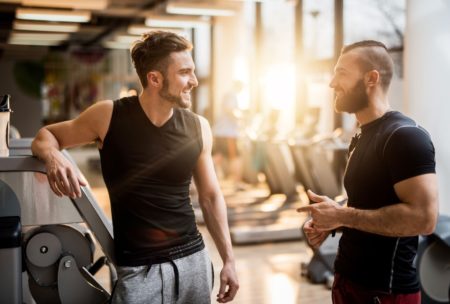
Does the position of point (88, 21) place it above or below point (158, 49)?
above

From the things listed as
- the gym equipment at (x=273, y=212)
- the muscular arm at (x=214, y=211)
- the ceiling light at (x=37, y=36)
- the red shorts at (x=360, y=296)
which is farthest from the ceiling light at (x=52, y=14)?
the red shorts at (x=360, y=296)

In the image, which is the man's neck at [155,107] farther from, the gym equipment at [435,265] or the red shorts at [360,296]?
the gym equipment at [435,265]

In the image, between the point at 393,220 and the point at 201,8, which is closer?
the point at 393,220

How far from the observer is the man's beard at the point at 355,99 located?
168 centimetres

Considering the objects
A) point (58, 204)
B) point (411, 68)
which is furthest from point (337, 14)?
point (58, 204)

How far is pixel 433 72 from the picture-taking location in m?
3.61

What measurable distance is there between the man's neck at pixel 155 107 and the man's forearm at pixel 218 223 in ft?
1.10

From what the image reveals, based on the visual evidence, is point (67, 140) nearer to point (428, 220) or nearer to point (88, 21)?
point (428, 220)

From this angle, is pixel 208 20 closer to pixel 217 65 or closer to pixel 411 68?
pixel 217 65

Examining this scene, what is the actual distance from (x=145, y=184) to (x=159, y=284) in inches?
12.1

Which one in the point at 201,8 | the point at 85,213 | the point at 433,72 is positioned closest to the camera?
the point at 85,213

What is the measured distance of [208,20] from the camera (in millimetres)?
10984

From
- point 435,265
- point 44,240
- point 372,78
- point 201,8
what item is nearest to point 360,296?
point 372,78

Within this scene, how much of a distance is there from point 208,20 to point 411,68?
25.1ft
